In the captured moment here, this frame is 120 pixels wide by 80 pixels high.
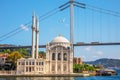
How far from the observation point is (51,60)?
9375 cm

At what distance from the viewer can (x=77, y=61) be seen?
130 m

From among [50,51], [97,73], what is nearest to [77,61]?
[97,73]

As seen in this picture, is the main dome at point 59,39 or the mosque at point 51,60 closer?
the mosque at point 51,60

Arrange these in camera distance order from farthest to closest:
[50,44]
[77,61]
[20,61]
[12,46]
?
[77,61] < [12,46] < [50,44] < [20,61]

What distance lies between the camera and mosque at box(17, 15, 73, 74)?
89125mm

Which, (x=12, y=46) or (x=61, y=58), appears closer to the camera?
(x=61, y=58)

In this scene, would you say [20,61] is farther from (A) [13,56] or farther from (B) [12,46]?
(B) [12,46]

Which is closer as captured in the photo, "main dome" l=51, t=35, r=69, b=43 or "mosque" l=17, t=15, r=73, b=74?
"mosque" l=17, t=15, r=73, b=74

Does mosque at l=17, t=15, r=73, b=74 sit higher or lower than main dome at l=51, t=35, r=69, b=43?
lower

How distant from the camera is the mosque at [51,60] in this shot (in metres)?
89.1

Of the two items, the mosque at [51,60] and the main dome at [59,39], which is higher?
the main dome at [59,39]

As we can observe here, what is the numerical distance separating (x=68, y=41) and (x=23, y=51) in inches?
1527

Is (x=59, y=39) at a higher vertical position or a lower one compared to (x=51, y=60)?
higher

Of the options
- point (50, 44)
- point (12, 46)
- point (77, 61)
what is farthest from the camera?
point (77, 61)
